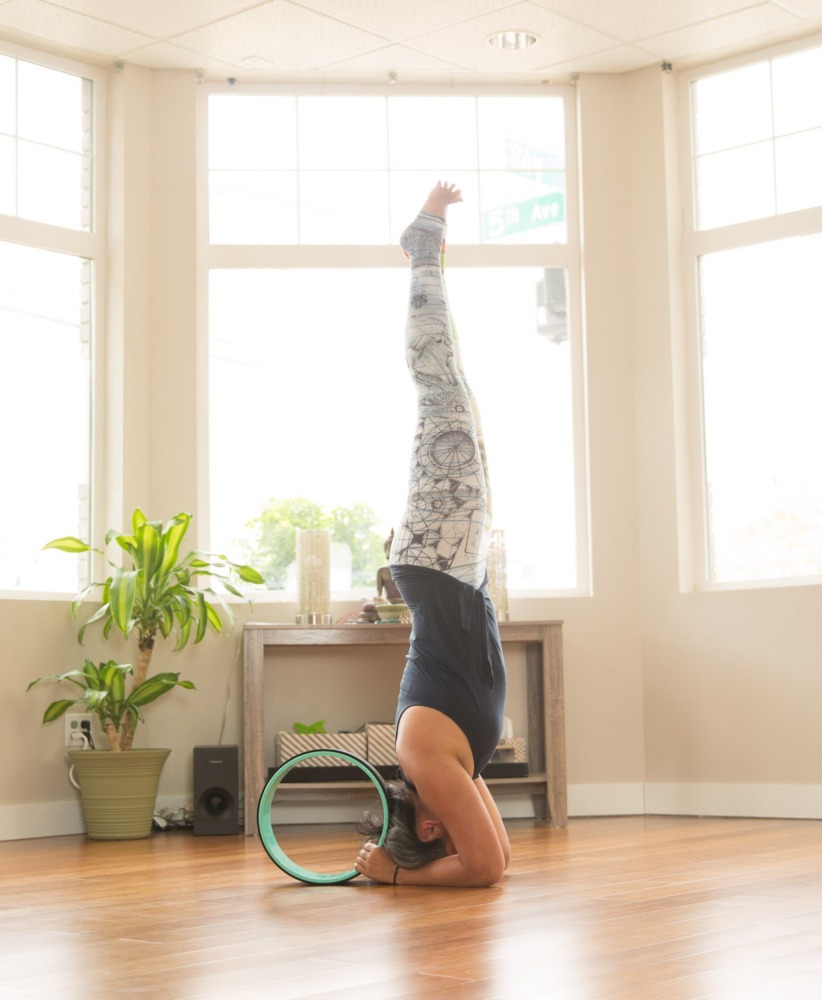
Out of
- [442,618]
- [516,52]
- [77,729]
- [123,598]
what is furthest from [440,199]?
[77,729]

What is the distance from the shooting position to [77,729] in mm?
4695

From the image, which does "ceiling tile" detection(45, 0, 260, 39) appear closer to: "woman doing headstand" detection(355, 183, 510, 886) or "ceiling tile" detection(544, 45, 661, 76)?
"ceiling tile" detection(544, 45, 661, 76)

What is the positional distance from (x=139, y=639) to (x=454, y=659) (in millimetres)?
2005

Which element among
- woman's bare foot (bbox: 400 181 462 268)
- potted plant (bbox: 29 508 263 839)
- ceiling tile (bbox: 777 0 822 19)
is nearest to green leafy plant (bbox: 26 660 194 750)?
potted plant (bbox: 29 508 263 839)

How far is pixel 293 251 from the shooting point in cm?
525

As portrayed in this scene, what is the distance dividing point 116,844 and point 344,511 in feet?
5.42

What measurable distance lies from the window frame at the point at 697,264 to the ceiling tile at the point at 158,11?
1.91 meters

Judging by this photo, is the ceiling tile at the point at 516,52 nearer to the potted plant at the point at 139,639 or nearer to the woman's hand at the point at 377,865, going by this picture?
the potted plant at the point at 139,639

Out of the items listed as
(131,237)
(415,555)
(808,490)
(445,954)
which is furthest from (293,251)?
(445,954)

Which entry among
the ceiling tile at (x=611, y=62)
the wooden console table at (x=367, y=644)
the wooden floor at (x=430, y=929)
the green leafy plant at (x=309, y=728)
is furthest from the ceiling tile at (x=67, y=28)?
the wooden floor at (x=430, y=929)

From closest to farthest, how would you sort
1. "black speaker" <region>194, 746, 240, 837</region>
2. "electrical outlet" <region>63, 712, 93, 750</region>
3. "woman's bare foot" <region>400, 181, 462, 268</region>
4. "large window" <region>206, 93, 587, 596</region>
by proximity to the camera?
"woman's bare foot" <region>400, 181, 462, 268</region>
"black speaker" <region>194, 746, 240, 837</region>
"electrical outlet" <region>63, 712, 93, 750</region>
"large window" <region>206, 93, 587, 596</region>

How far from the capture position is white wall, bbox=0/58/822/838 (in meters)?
4.76

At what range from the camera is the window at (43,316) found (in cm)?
485

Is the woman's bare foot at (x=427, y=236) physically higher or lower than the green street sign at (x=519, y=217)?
lower
